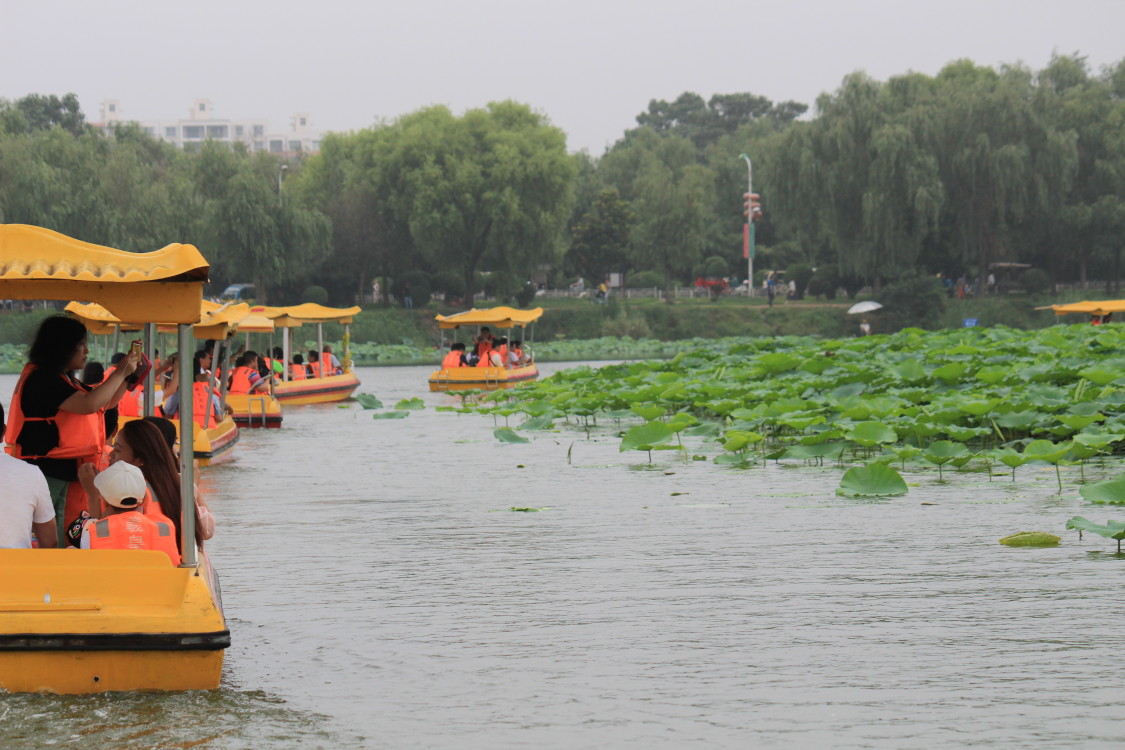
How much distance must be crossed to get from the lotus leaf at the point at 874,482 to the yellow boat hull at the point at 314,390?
53.4 ft

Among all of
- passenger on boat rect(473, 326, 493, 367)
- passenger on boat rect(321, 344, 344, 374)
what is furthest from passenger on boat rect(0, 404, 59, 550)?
passenger on boat rect(473, 326, 493, 367)

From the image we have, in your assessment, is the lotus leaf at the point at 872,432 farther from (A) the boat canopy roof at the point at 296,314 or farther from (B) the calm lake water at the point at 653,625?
(A) the boat canopy roof at the point at 296,314

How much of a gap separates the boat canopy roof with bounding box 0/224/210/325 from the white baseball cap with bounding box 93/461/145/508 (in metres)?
0.64

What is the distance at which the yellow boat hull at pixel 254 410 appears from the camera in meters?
20.4

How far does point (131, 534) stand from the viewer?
5.62m

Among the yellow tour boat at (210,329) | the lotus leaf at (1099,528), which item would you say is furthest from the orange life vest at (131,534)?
the yellow tour boat at (210,329)

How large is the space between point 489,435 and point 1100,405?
329 inches

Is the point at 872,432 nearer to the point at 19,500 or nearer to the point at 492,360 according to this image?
the point at 19,500

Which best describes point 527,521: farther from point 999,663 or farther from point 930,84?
point 930,84

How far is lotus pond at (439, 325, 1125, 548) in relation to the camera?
11.5 m

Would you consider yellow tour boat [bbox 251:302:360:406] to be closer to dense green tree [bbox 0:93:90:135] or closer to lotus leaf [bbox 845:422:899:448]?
lotus leaf [bbox 845:422:899:448]

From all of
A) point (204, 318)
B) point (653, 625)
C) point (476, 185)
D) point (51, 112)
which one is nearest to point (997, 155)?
point (476, 185)

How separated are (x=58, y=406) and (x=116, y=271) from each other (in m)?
1.32


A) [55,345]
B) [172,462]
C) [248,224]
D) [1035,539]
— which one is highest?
[248,224]
